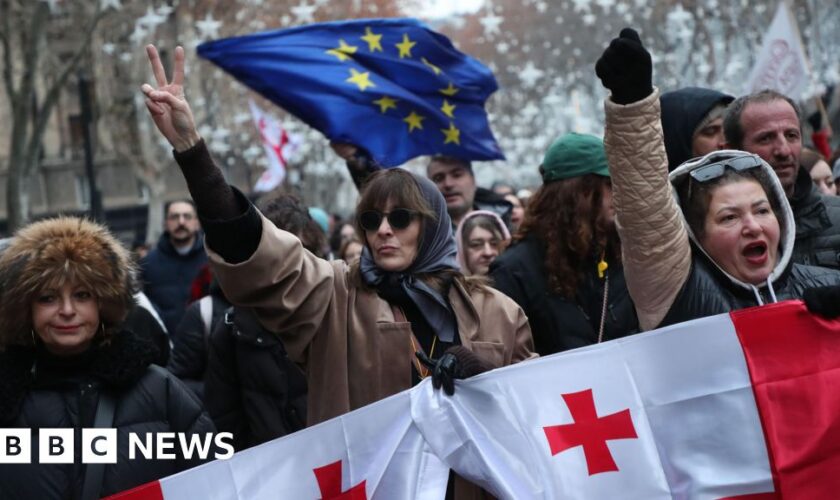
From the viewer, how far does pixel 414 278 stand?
4.53 meters

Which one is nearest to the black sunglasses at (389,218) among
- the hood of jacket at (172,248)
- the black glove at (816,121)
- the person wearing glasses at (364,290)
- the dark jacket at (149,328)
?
the person wearing glasses at (364,290)

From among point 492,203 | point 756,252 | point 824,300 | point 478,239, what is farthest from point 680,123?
point 492,203

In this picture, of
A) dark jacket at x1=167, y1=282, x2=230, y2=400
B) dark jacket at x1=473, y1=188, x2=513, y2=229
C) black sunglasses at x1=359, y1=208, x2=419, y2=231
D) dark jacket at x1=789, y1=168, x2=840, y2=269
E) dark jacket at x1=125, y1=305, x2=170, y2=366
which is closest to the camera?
black sunglasses at x1=359, y1=208, x2=419, y2=231

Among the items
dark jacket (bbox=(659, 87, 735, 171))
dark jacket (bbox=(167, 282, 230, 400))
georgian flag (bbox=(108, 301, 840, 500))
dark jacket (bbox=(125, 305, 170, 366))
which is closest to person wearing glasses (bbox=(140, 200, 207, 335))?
dark jacket (bbox=(125, 305, 170, 366))

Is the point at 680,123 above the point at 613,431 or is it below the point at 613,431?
above

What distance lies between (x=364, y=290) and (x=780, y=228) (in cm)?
126

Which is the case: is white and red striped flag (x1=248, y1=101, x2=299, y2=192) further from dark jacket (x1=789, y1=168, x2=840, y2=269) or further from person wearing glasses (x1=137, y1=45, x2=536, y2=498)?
person wearing glasses (x1=137, y1=45, x2=536, y2=498)

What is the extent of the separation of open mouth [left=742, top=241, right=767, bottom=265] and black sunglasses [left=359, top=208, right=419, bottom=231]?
1061 mm

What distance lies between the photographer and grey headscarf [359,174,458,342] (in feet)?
14.6

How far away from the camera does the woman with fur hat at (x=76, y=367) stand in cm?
435

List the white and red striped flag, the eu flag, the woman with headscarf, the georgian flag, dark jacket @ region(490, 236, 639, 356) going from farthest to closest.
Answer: the white and red striped flag, the eu flag, the woman with headscarf, dark jacket @ region(490, 236, 639, 356), the georgian flag

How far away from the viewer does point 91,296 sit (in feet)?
15.0

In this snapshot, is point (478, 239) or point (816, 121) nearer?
point (478, 239)

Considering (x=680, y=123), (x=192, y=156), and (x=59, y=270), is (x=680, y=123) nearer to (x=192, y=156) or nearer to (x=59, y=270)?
(x=192, y=156)
